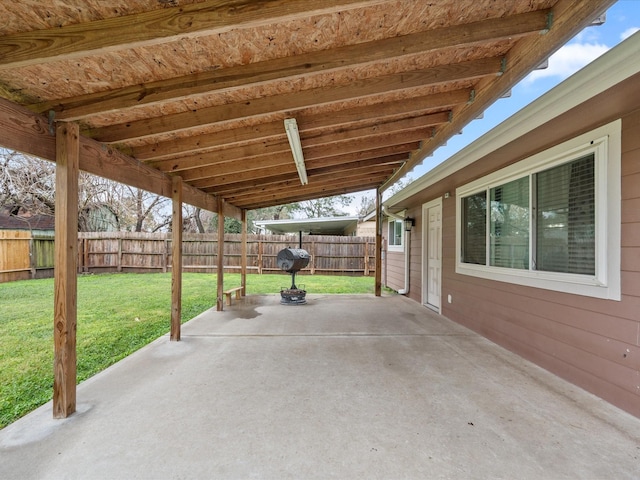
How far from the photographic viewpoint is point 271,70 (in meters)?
2.17

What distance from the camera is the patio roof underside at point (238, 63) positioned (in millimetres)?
1611

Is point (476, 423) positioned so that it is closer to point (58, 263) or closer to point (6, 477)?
point (6, 477)

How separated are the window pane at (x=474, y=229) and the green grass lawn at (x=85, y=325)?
15.0ft

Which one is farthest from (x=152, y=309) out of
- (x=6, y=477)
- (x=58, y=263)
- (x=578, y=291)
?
(x=578, y=291)

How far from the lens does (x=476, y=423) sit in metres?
2.28

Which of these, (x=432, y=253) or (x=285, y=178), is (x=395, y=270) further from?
(x=285, y=178)

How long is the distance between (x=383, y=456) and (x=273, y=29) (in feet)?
8.93

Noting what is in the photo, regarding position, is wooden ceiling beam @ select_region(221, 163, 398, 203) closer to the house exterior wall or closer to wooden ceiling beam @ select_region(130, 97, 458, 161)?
the house exterior wall

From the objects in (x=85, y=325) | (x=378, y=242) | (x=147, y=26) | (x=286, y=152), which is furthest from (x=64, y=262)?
(x=378, y=242)

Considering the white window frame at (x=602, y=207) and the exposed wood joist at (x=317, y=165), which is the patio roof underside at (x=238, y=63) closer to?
the white window frame at (x=602, y=207)

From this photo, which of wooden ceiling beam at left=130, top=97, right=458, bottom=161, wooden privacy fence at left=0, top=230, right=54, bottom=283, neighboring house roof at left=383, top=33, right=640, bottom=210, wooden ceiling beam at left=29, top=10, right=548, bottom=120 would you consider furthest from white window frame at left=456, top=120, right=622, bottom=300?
wooden privacy fence at left=0, top=230, right=54, bottom=283

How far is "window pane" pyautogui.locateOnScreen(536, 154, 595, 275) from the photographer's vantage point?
2.81 meters

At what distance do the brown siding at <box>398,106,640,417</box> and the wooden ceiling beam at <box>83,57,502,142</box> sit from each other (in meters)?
1.03

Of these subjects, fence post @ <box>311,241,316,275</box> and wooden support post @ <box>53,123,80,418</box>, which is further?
fence post @ <box>311,241,316,275</box>
